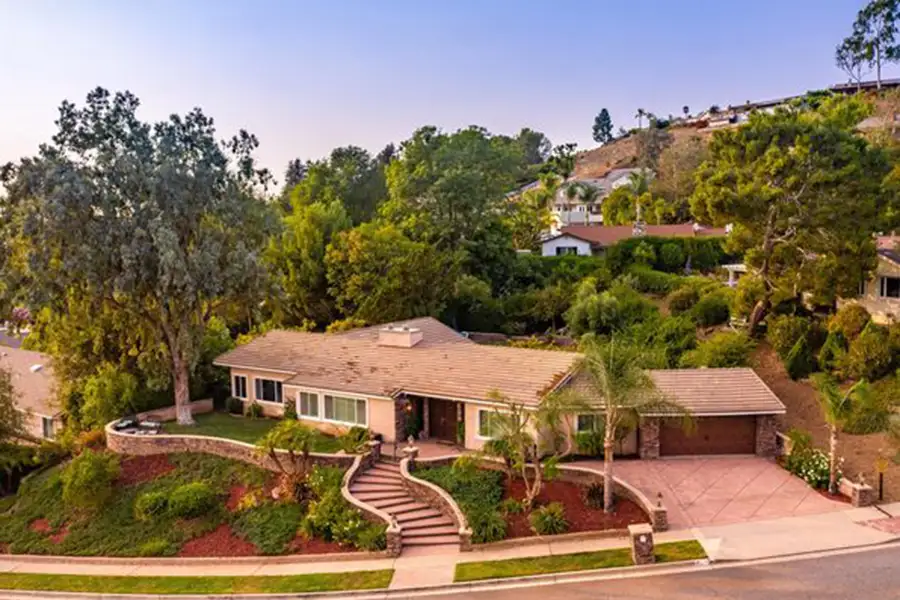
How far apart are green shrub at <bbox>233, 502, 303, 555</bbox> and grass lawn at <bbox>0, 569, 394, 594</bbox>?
5.74ft

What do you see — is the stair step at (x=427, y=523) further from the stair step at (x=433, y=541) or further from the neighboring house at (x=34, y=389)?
the neighboring house at (x=34, y=389)

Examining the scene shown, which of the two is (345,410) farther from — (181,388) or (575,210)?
(575,210)

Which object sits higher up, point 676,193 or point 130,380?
point 676,193

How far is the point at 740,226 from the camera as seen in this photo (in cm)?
3550

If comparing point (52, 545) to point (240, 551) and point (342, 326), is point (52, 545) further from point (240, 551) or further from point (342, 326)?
point (342, 326)

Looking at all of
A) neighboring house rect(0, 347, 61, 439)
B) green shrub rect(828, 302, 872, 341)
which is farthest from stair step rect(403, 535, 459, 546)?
green shrub rect(828, 302, 872, 341)

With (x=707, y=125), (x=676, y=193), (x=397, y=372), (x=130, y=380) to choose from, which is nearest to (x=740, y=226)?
(x=397, y=372)

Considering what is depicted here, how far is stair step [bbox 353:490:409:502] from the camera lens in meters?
22.7

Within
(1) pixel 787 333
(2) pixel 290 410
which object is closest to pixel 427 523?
(2) pixel 290 410

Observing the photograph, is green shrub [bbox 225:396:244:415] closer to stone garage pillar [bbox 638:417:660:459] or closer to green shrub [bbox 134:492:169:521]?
green shrub [bbox 134:492:169:521]

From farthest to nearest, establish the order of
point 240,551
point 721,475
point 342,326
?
1. point 342,326
2. point 721,475
3. point 240,551

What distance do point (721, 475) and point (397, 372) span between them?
12.5 m

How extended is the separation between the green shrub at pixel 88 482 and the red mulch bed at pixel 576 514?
1437cm

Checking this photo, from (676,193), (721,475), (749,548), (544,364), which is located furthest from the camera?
(676,193)
